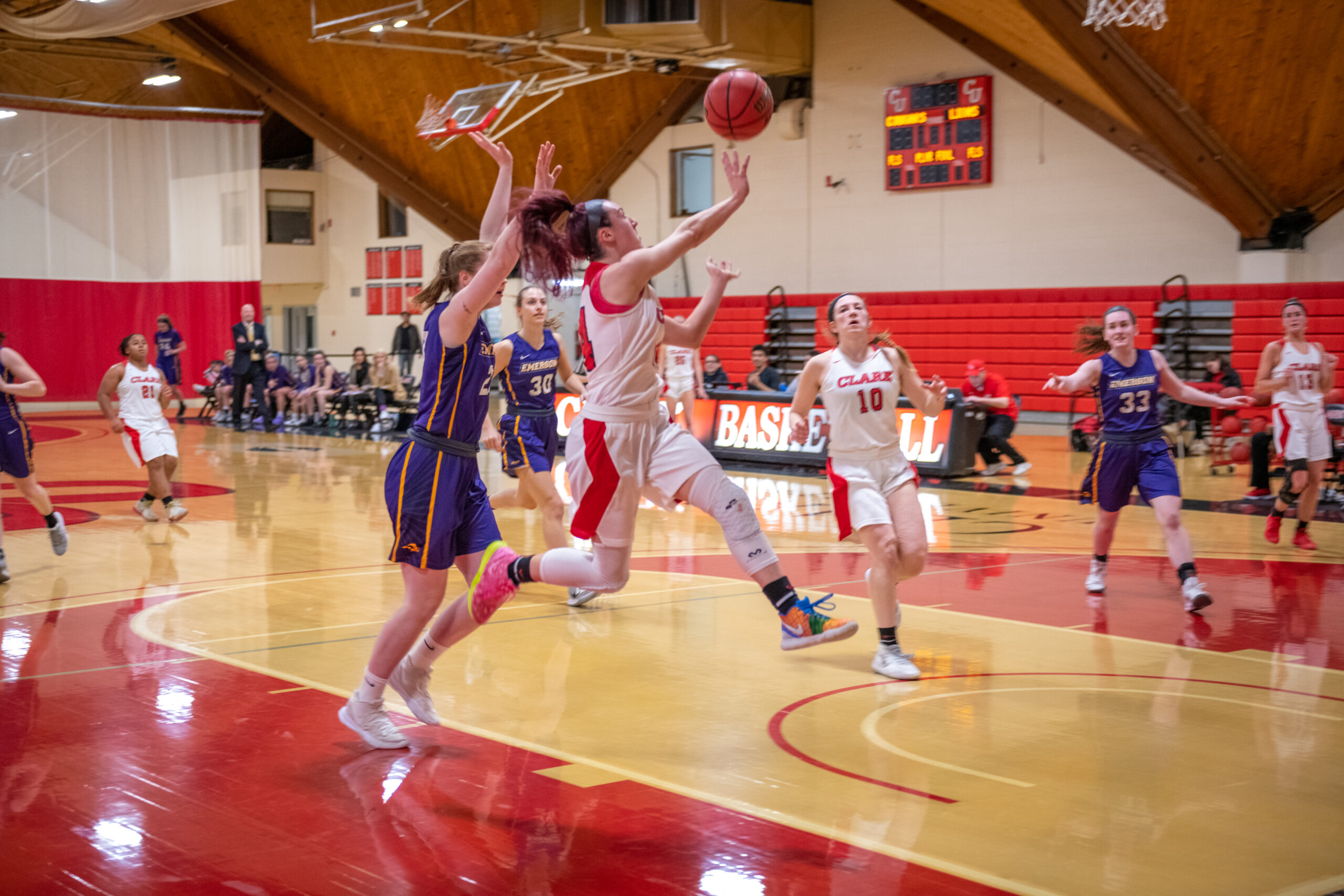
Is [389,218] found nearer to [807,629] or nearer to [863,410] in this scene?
[863,410]

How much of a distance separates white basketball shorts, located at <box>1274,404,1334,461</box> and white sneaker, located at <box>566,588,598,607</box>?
5625 mm

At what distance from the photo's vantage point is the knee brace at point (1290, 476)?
953 cm

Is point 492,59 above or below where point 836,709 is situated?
above

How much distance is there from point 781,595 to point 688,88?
20.7m

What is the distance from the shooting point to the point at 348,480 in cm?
1404

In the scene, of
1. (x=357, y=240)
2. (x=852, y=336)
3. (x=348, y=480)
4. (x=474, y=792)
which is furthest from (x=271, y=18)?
(x=474, y=792)

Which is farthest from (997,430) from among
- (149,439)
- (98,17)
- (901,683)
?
(98,17)

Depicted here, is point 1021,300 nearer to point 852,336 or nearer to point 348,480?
point 348,480

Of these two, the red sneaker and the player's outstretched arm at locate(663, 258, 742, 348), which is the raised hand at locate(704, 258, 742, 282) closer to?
the player's outstretched arm at locate(663, 258, 742, 348)

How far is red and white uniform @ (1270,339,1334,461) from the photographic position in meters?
9.48

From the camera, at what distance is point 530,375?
7.82m

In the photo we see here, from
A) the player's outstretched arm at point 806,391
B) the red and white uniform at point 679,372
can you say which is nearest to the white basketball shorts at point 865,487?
the player's outstretched arm at point 806,391

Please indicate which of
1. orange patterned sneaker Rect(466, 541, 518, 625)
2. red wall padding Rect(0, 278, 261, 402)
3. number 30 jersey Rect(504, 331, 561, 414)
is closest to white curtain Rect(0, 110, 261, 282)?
red wall padding Rect(0, 278, 261, 402)

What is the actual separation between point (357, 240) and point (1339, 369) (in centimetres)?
2192
